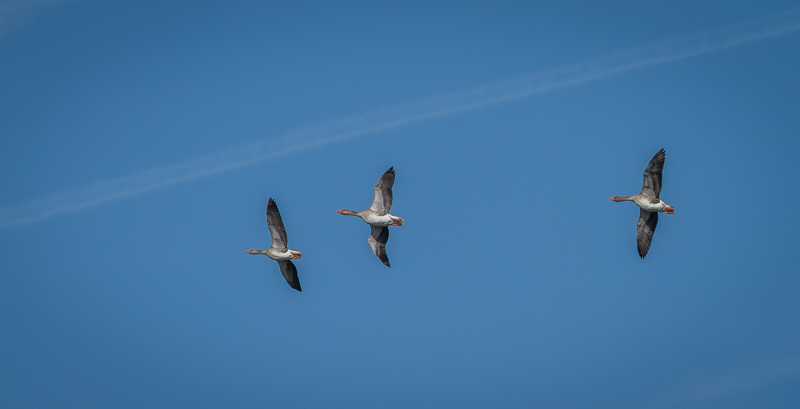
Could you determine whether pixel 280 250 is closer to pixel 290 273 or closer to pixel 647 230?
pixel 290 273

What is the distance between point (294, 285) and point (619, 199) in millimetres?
18161

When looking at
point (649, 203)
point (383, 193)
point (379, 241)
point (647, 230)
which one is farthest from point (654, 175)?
point (379, 241)

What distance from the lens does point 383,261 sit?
84750 millimetres

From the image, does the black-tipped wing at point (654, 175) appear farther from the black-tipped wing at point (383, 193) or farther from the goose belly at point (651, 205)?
the black-tipped wing at point (383, 193)

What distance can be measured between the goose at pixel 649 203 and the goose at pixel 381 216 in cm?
1227

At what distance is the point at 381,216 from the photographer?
3290 inches

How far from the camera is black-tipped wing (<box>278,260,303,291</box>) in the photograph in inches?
3349

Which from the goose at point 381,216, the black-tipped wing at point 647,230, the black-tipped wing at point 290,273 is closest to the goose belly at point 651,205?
the black-tipped wing at point 647,230

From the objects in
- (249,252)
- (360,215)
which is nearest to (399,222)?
(360,215)

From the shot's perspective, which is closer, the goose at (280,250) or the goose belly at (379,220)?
the goose at (280,250)

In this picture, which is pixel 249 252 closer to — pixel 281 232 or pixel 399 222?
pixel 281 232

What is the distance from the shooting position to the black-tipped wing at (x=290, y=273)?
85062 mm

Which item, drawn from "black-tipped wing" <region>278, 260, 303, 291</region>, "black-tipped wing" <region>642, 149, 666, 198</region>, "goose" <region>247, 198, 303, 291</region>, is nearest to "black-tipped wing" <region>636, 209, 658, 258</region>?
"black-tipped wing" <region>642, 149, 666, 198</region>

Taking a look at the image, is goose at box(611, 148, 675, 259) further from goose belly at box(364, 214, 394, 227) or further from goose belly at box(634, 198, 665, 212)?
goose belly at box(364, 214, 394, 227)
